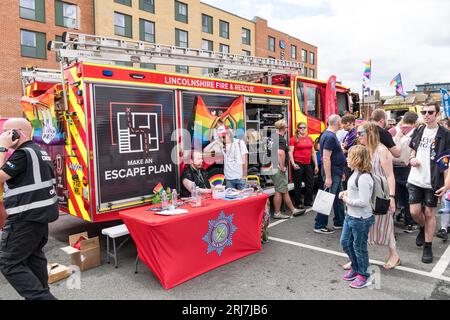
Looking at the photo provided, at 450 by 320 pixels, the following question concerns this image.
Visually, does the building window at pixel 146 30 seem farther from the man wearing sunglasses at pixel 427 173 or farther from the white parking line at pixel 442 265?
the white parking line at pixel 442 265

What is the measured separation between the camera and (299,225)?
602 cm

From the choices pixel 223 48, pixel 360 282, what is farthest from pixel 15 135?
pixel 223 48

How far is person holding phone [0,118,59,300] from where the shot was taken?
9.43ft

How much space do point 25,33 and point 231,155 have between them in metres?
22.0

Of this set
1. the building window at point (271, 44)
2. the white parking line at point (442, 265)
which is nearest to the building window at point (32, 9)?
the white parking line at point (442, 265)

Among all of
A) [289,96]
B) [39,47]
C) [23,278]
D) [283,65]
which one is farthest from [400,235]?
[39,47]

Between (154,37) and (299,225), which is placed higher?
(154,37)

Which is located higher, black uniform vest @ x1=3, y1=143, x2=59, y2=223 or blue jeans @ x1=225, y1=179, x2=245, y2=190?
black uniform vest @ x1=3, y1=143, x2=59, y2=223

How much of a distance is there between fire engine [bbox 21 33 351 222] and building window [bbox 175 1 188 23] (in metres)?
26.1

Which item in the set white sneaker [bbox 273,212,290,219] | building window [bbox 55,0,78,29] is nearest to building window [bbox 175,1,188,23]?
building window [bbox 55,0,78,29]

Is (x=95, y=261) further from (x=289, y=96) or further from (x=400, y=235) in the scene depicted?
(x=289, y=96)

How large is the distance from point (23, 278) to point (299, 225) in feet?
14.2

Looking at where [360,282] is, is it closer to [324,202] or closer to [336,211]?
[324,202]

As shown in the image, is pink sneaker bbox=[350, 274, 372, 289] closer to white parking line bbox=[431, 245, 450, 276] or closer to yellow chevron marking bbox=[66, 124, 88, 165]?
white parking line bbox=[431, 245, 450, 276]
